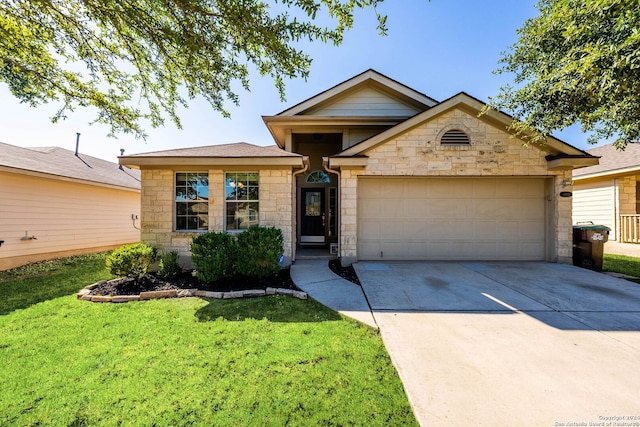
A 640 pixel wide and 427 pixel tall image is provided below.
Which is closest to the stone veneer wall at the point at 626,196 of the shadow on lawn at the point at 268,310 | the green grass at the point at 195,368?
the green grass at the point at 195,368

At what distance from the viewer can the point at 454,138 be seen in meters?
7.26

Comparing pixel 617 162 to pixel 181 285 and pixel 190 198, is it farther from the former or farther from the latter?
pixel 181 285

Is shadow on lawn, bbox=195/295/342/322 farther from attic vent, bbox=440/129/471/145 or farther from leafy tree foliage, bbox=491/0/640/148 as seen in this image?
leafy tree foliage, bbox=491/0/640/148

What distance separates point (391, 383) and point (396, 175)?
587 cm

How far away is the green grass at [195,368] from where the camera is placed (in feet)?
7.18

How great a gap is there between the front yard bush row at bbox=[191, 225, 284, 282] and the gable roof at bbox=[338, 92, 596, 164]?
11.4 feet

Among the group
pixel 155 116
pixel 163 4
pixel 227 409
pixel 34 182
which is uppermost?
pixel 163 4

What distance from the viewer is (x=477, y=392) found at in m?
2.39

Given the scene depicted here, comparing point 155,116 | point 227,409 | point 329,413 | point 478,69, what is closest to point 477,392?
point 329,413

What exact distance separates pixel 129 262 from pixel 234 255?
2.38 m

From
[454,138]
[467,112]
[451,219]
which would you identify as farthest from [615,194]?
[454,138]

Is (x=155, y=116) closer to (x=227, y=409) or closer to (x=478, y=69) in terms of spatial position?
(x=227, y=409)

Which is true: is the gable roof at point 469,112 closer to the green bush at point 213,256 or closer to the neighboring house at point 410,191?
the neighboring house at point 410,191

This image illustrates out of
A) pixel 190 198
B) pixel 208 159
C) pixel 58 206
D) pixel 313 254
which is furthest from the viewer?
pixel 58 206
